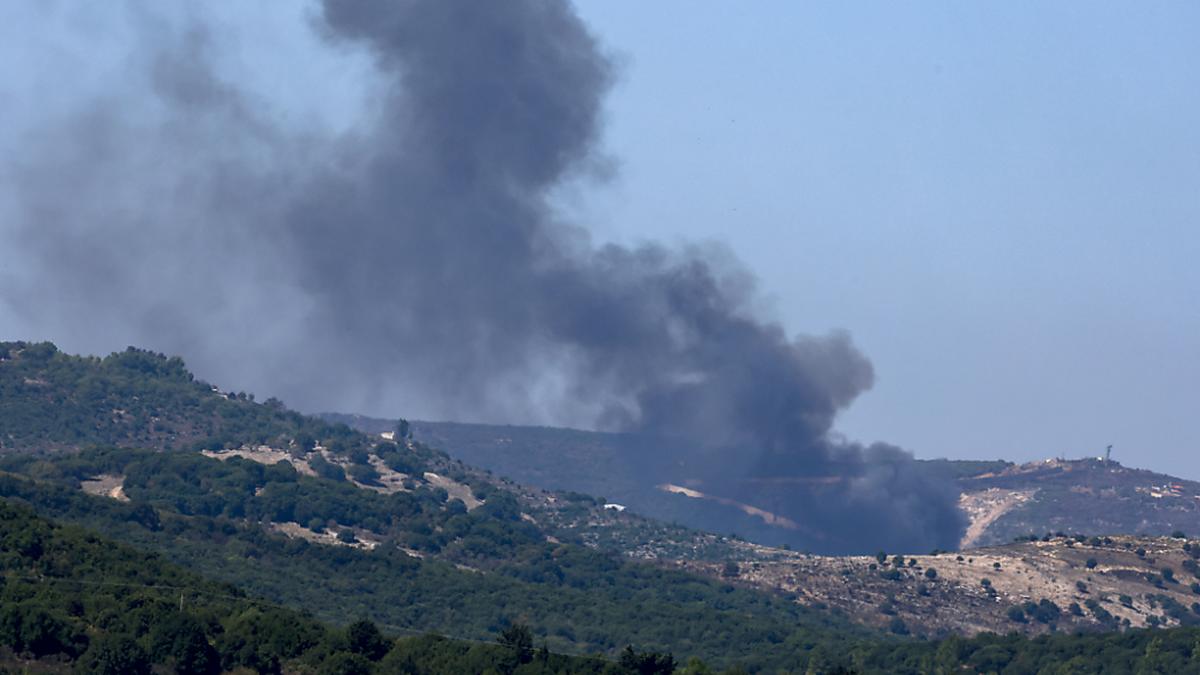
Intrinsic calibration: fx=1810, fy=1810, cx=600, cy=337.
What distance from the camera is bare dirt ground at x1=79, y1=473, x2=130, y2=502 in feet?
506

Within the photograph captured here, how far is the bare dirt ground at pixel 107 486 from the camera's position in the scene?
506 feet

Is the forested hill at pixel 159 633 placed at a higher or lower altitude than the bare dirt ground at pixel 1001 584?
lower

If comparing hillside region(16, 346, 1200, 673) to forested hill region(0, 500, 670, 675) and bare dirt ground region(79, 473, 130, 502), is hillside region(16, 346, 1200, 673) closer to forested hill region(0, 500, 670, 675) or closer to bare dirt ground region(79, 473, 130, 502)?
bare dirt ground region(79, 473, 130, 502)

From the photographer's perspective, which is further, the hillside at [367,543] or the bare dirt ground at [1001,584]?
the bare dirt ground at [1001,584]

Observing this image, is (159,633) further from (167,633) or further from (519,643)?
(519,643)

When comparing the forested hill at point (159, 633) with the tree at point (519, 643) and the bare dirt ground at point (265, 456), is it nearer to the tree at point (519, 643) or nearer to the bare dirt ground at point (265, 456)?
the tree at point (519, 643)

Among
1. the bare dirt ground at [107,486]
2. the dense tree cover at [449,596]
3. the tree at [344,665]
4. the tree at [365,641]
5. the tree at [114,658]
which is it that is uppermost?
the bare dirt ground at [107,486]

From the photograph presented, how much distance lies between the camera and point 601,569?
16662 centimetres

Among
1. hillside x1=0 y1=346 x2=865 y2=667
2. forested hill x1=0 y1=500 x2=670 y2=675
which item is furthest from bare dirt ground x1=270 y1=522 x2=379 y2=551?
forested hill x1=0 y1=500 x2=670 y2=675

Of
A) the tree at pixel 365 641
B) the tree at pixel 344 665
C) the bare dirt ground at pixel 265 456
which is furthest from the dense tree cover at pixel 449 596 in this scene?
the tree at pixel 344 665

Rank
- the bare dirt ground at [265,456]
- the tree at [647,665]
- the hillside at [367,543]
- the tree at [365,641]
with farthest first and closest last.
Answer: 1. the bare dirt ground at [265,456]
2. the hillside at [367,543]
3. the tree at [647,665]
4. the tree at [365,641]

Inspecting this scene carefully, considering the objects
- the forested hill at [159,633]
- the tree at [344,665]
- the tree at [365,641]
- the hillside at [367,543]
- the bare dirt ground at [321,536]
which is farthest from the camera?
the bare dirt ground at [321,536]

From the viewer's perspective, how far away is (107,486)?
15762 cm

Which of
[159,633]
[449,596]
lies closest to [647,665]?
[159,633]
